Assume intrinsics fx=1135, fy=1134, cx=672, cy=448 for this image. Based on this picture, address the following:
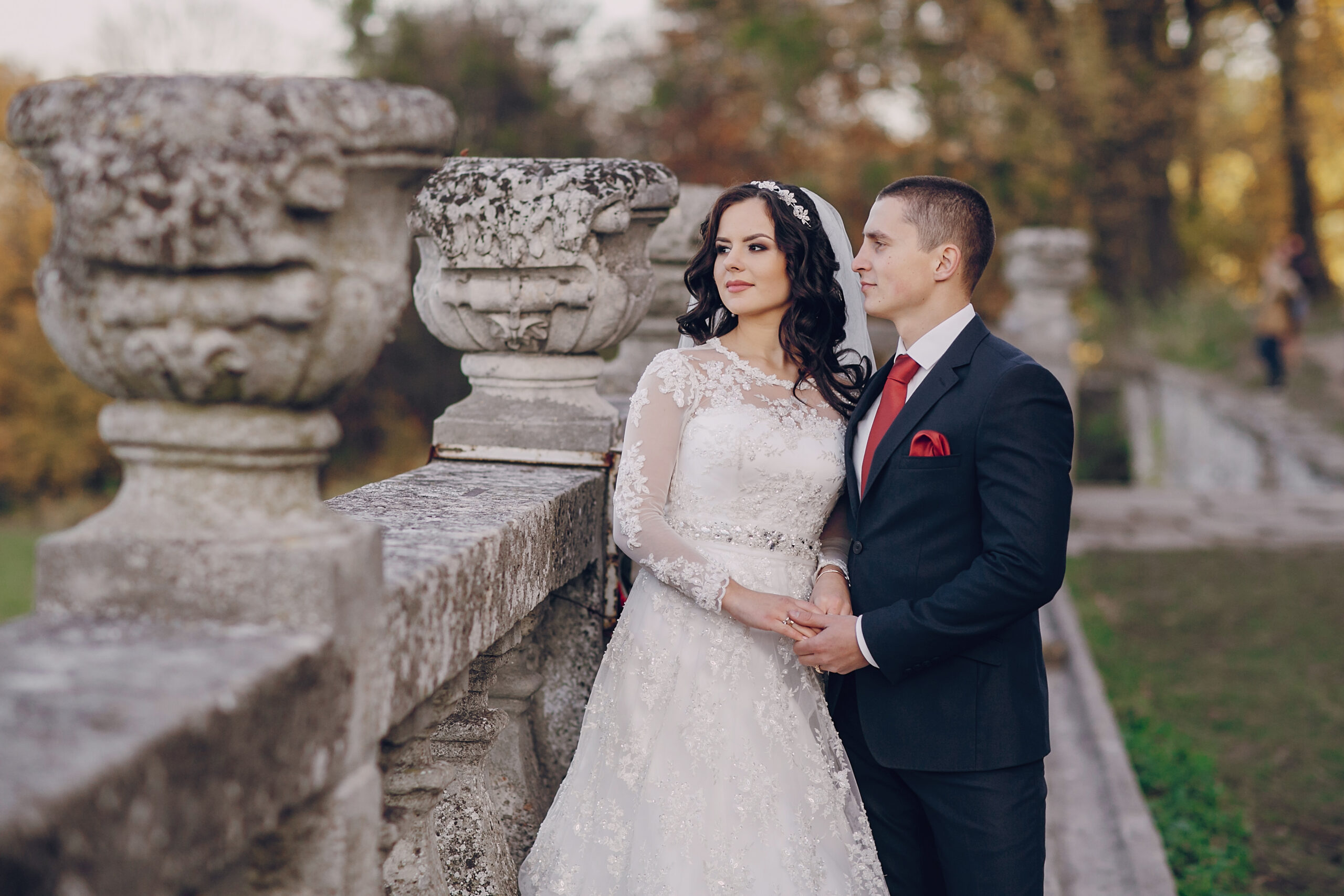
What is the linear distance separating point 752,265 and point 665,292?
4.14 feet

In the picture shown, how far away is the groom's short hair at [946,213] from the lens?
2477mm

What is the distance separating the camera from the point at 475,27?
1769 cm

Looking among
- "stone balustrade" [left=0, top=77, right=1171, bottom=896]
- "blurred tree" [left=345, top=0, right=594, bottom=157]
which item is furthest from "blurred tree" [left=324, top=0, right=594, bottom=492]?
"stone balustrade" [left=0, top=77, right=1171, bottom=896]

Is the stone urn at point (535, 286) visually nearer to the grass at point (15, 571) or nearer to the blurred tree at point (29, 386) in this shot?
the grass at point (15, 571)

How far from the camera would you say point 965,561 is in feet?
7.72

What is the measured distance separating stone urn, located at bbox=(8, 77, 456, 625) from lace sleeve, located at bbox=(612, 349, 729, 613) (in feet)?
3.26

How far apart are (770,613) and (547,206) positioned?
1045 millimetres

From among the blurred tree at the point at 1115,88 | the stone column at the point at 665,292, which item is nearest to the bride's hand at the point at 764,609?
the stone column at the point at 665,292

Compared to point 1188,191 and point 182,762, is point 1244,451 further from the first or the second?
point 1188,191

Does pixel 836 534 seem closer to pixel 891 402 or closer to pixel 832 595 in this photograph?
Answer: pixel 832 595

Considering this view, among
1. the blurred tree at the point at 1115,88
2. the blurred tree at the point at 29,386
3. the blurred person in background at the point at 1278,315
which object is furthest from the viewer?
the blurred tree at the point at 29,386

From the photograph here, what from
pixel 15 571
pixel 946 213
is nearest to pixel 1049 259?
pixel 946 213

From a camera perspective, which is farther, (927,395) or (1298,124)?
(1298,124)

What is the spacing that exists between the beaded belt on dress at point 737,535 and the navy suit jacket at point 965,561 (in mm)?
170
